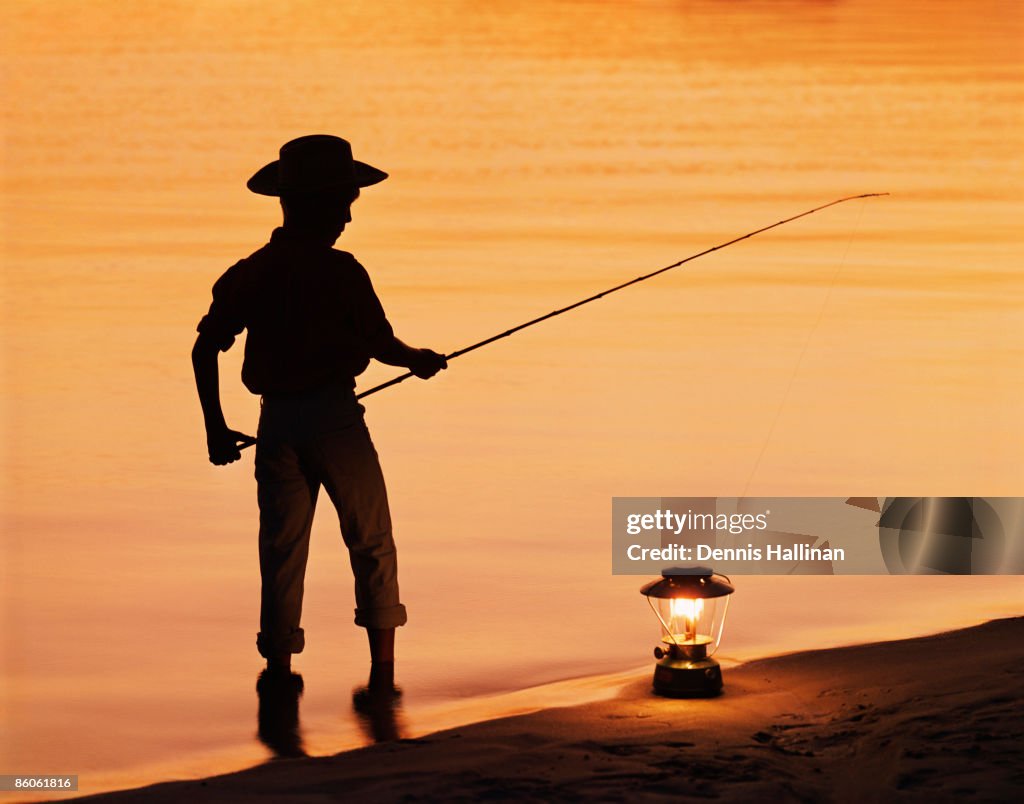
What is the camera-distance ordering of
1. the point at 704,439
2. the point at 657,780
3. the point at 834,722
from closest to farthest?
the point at 657,780 < the point at 834,722 < the point at 704,439

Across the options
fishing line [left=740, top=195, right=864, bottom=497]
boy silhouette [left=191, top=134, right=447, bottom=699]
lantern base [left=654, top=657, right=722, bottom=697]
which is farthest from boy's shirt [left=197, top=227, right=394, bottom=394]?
fishing line [left=740, top=195, right=864, bottom=497]

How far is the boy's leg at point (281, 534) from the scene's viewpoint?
6.68m

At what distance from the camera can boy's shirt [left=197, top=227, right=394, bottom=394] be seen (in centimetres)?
654

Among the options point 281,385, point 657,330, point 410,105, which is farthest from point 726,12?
point 281,385

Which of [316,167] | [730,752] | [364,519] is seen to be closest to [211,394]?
[364,519]

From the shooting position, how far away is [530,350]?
12156mm

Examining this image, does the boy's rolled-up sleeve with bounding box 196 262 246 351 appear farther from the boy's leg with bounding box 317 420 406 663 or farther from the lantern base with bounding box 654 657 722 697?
the lantern base with bounding box 654 657 722 697

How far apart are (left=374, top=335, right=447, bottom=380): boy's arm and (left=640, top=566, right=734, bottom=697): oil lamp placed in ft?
3.16

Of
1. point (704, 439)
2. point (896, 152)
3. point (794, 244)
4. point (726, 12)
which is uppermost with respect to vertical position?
point (726, 12)

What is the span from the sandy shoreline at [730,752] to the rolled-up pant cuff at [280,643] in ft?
2.69

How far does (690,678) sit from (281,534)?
1.36 m

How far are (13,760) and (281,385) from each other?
54.3 inches

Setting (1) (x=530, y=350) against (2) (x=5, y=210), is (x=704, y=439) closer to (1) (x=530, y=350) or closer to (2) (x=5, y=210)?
(1) (x=530, y=350)

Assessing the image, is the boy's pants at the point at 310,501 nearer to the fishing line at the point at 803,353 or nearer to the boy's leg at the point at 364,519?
the boy's leg at the point at 364,519
